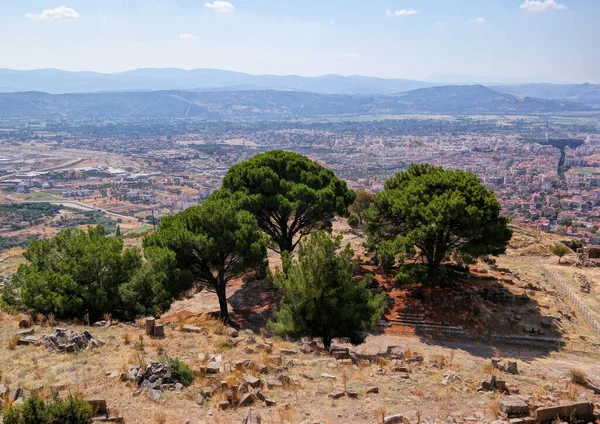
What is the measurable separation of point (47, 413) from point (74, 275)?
830 centimetres

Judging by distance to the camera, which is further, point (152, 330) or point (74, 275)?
point (74, 275)

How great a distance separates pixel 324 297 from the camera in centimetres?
1591

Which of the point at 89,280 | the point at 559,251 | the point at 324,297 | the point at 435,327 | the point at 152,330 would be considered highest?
the point at 89,280

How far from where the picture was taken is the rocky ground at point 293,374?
10.8 metres

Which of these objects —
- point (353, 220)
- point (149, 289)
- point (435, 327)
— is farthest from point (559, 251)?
point (149, 289)

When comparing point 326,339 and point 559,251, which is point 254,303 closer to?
point 326,339

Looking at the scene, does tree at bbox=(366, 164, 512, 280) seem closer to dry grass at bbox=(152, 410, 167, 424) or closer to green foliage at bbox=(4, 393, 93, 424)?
dry grass at bbox=(152, 410, 167, 424)

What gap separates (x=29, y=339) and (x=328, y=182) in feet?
60.4

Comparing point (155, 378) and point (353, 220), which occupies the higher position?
point (155, 378)

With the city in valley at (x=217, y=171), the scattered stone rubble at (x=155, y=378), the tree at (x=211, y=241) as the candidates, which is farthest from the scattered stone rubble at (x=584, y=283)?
the city in valley at (x=217, y=171)

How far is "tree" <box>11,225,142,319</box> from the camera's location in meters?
15.6

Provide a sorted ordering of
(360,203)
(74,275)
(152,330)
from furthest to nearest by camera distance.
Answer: (360,203), (74,275), (152,330)

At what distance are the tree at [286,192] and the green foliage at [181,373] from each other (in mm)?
13215

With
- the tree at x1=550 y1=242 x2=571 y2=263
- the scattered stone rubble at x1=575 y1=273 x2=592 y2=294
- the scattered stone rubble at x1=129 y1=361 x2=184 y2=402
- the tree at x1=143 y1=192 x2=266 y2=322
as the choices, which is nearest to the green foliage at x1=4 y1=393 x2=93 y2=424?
the scattered stone rubble at x1=129 y1=361 x2=184 y2=402
